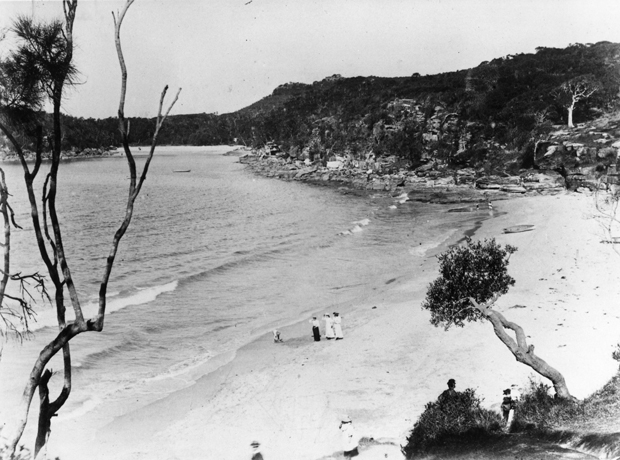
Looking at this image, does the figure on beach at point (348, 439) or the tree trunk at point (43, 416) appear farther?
the figure on beach at point (348, 439)

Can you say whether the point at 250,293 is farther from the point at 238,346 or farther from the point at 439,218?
the point at 439,218

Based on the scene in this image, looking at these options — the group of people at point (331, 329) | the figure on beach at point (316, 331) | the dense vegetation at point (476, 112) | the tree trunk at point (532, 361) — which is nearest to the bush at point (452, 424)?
the tree trunk at point (532, 361)

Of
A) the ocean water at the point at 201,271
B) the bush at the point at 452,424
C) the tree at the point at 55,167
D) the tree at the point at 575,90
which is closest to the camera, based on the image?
the tree at the point at 55,167

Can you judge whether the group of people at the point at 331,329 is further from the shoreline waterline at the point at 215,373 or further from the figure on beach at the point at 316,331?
the shoreline waterline at the point at 215,373

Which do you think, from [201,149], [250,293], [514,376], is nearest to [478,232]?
[250,293]

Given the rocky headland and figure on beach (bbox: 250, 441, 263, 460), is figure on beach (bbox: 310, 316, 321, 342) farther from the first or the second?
the rocky headland

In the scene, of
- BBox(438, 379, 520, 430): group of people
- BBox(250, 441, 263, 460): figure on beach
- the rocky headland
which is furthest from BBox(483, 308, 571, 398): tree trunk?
the rocky headland
